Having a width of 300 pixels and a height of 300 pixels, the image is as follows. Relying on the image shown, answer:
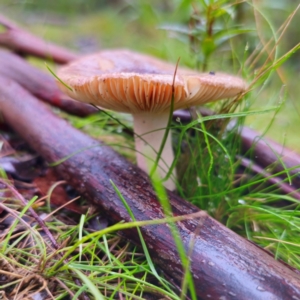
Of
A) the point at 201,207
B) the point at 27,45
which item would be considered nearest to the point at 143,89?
the point at 201,207

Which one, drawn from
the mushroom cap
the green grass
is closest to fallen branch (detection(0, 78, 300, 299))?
the green grass

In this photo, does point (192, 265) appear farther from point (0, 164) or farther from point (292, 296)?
point (0, 164)

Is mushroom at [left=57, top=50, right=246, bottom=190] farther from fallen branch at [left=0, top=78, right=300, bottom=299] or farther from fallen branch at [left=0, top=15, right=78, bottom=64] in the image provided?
fallen branch at [left=0, top=15, right=78, bottom=64]

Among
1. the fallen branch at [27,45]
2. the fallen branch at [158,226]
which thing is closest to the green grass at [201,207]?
the fallen branch at [158,226]

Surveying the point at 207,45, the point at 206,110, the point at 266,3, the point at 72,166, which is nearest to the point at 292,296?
the point at 72,166

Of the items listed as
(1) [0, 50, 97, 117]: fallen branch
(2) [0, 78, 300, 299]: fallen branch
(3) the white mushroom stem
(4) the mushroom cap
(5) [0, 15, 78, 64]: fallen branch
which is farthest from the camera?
(5) [0, 15, 78, 64]: fallen branch

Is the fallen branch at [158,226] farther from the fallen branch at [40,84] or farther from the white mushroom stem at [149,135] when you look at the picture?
the fallen branch at [40,84]
